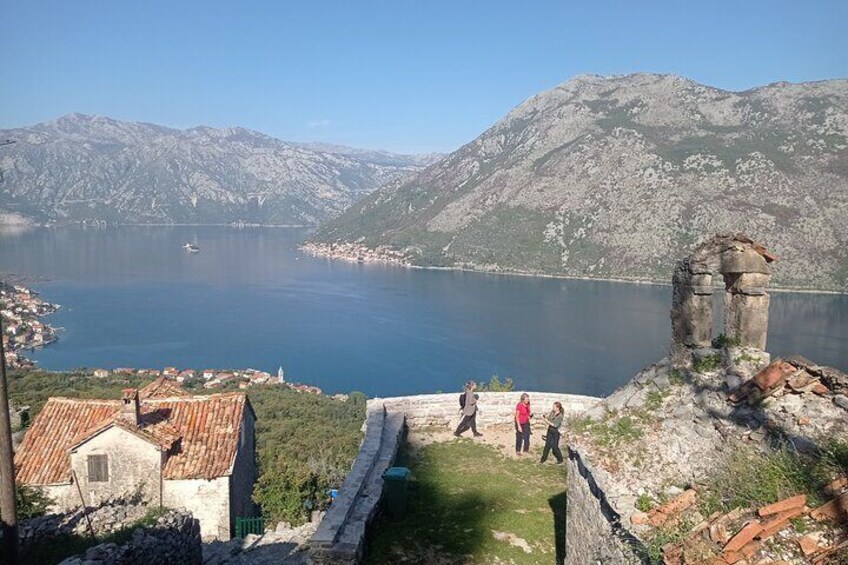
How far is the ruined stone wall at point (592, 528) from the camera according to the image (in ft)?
19.2

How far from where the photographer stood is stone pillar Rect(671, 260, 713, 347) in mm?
9109

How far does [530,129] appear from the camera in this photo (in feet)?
565

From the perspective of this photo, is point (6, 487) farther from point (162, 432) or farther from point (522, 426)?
point (522, 426)

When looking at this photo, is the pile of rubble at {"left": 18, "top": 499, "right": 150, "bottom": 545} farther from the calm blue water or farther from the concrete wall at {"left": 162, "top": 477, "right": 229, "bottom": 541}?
the calm blue water

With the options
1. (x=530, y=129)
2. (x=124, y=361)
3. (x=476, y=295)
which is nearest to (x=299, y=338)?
(x=124, y=361)

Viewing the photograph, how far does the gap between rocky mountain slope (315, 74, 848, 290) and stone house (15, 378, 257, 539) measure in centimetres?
9416

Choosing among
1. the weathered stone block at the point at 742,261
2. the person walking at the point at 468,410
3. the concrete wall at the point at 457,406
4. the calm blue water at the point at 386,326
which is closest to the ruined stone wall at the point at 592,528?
the weathered stone block at the point at 742,261

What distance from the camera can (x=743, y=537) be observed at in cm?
470

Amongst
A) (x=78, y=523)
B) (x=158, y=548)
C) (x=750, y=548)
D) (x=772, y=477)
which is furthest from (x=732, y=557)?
(x=78, y=523)

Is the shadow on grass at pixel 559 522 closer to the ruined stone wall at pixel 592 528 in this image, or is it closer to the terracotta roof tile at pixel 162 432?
the ruined stone wall at pixel 592 528

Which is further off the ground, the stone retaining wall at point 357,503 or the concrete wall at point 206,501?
the stone retaining wall at point 357,503

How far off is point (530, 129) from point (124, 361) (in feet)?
428

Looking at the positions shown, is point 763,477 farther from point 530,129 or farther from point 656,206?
point 530,129

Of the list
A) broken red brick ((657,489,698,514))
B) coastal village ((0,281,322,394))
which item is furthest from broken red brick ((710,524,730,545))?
coastal village ((0,281,322,394))
